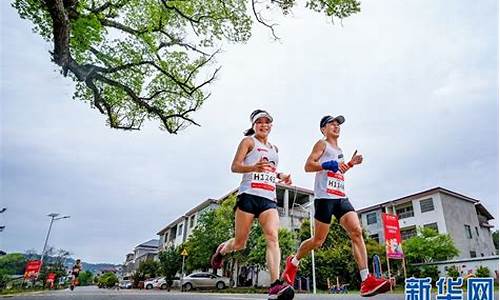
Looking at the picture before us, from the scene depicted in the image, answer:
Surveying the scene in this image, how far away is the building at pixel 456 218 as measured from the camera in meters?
13.7

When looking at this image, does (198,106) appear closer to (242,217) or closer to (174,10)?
(174,10)

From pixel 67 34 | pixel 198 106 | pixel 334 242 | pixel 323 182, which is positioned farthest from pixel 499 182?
pixel 334 242

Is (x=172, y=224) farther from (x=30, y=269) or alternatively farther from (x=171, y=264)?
(x=30, y=269)

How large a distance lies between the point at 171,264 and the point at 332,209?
17292 mm

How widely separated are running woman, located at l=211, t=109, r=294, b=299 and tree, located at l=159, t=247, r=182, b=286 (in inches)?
643

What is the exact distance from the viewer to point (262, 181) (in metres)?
2.31

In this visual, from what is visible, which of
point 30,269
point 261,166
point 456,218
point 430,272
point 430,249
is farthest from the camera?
point 456,218

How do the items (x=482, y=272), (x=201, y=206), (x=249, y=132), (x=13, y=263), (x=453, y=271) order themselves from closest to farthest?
(x=249, y=132) → (x=482, y=272) → (x=453, y=271) → (x=13, y=263) → (x=201, y=206)

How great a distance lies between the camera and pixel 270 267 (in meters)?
2.11

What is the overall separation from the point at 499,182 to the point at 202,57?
18.5ft

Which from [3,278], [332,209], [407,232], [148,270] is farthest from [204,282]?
[148,270]

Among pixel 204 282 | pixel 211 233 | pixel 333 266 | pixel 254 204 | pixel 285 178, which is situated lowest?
pixel 204 282

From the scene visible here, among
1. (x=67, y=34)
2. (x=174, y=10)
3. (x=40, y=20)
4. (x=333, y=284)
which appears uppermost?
(x=174, y=10)

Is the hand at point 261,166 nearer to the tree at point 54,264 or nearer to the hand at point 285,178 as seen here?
the hand at point 285,178
